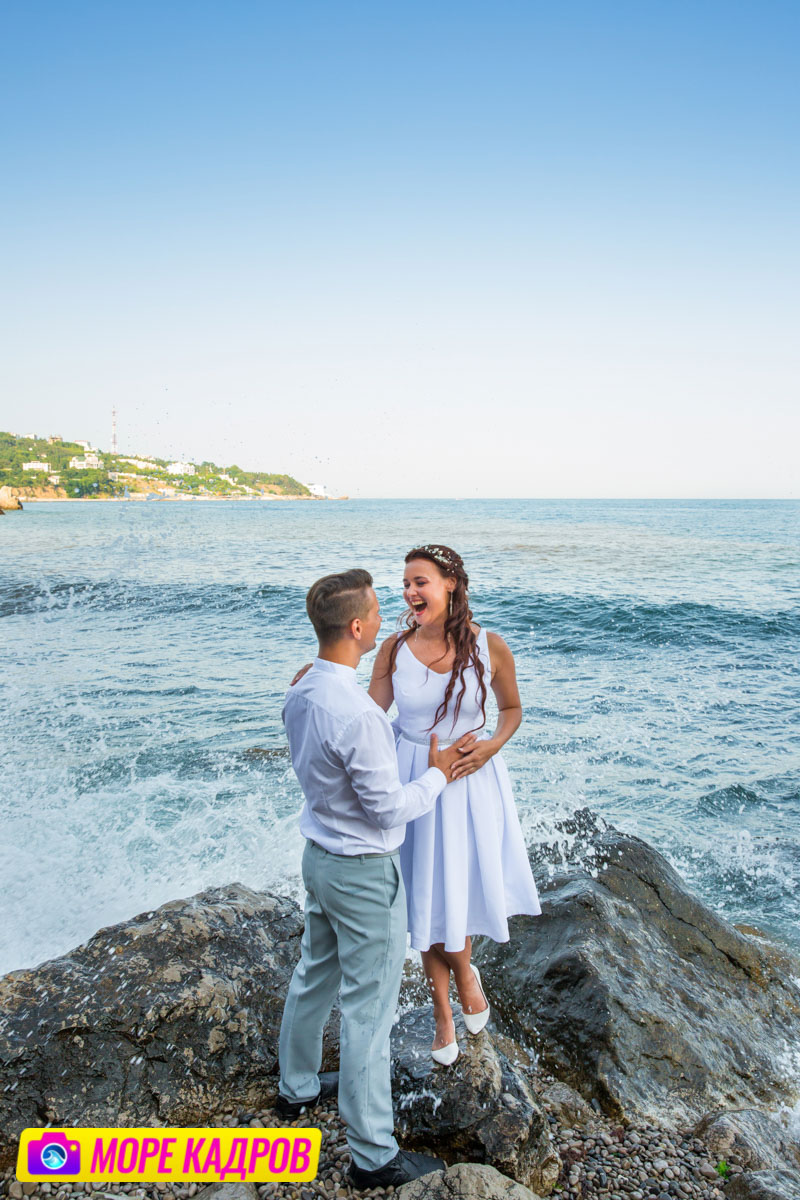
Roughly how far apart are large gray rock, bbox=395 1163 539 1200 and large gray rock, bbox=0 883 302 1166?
40.2 inches

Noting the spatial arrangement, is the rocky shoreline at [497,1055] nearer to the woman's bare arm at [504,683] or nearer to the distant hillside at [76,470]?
the woman's bare arm at [504,683]

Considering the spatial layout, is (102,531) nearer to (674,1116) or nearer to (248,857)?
(248,857)

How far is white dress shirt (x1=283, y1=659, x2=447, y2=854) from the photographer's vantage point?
2582 millimetres

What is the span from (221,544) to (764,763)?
39.8 meters

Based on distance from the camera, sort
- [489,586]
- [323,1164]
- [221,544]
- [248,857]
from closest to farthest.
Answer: [323,1164], [248,857], [489,586], [221,544]

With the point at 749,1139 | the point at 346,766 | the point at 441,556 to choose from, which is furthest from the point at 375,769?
the point at 749,1139

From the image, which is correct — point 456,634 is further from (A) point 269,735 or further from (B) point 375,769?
(A) point 269,735

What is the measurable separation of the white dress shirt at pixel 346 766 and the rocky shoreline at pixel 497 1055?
1.38 meters

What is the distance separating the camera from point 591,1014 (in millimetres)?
3943

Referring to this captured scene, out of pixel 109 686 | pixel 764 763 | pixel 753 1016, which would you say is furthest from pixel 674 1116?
pixel 109 686

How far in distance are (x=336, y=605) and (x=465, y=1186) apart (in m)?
2.26

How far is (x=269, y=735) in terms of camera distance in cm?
1026

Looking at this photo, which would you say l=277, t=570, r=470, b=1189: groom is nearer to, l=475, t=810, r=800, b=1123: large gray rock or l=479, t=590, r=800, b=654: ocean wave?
l=475, t=810, r=800, b=1123: large gray rock

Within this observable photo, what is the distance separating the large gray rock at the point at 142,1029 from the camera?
10.3ft
